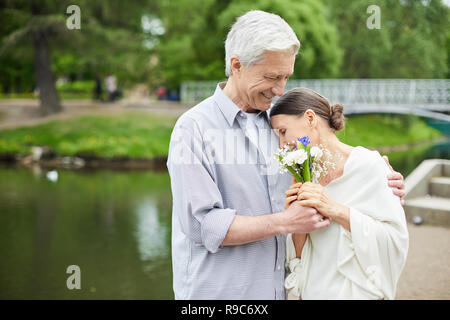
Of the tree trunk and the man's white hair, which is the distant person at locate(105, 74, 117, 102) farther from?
the man's white hair

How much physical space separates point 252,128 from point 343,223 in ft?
1.49

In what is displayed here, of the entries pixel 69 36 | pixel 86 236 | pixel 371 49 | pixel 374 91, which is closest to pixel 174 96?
pixel 69 36

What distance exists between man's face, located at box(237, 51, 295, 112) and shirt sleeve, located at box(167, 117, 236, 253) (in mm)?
227

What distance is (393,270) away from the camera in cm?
176

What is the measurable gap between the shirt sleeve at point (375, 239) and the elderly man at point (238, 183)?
0.09 metres

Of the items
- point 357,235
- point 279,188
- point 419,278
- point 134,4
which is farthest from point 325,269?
point 134,4

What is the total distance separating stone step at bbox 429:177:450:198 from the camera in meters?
6.48

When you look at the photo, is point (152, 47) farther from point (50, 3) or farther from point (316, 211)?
point (316, 211)

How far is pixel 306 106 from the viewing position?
179cm

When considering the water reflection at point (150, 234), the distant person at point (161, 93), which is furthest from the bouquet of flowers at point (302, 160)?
the distant person at point (161, 93)

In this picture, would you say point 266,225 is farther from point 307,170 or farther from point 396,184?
point 396,184

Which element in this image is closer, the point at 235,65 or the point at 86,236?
the point at 235,65

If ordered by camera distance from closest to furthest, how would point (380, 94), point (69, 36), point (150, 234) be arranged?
point (150, 234)
point (69, 36)
point (380, 94)

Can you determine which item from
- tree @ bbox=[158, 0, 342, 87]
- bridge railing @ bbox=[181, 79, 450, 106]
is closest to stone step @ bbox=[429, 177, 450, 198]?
bridge railing @ bbox=[181, 79, 450, 106]
